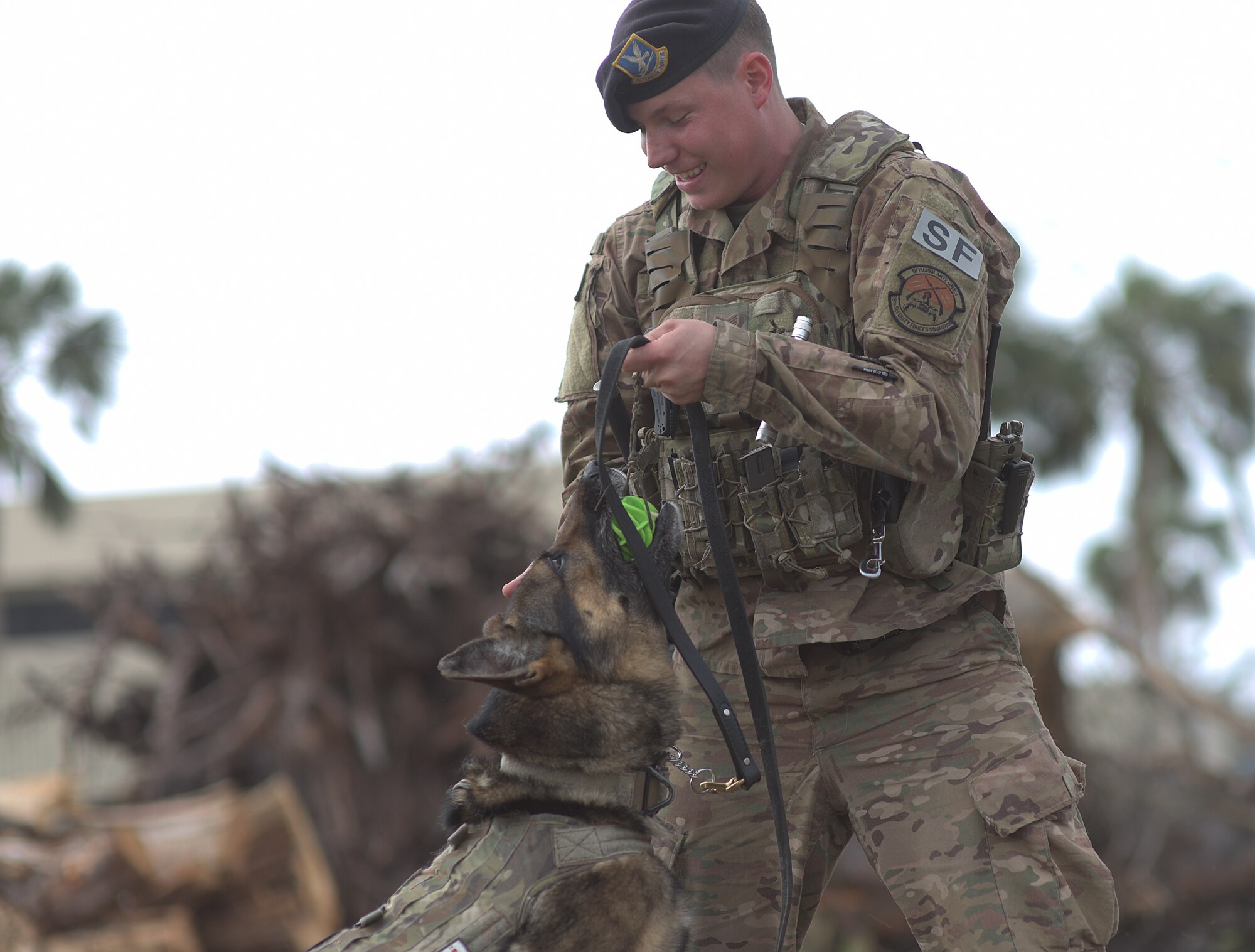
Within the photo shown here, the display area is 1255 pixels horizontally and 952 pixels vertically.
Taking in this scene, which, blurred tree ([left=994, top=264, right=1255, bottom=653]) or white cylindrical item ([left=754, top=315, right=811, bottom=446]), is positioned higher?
blurred tree ([left=994, top=264, right=1255, bottom=653])

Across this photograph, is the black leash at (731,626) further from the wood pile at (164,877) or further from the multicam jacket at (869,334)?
the wood pile at (164,877)

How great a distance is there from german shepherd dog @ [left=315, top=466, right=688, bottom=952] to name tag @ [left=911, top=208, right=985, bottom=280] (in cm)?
90

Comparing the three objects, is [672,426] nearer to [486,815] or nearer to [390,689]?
[486,815]

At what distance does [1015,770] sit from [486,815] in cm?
126

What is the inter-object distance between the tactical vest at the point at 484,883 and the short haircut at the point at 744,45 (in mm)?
1862

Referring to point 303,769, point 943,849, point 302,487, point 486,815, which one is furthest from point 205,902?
point 943,849

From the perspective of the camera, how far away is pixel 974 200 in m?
2.98

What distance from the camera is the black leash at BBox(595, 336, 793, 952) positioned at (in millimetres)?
2812

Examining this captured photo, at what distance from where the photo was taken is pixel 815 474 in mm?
2928

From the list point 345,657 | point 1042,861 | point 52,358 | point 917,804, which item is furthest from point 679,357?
point 52,358

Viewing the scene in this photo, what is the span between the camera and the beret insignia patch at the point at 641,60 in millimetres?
2967

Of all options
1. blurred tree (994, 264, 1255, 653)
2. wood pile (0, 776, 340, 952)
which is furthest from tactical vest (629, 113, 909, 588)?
blurred tree (994, 264, 1255, 653)

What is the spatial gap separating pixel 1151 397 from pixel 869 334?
A: 88.6 feet

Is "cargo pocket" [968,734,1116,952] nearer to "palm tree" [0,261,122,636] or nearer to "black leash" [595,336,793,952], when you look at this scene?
"black leash" [595,336,793,952]
